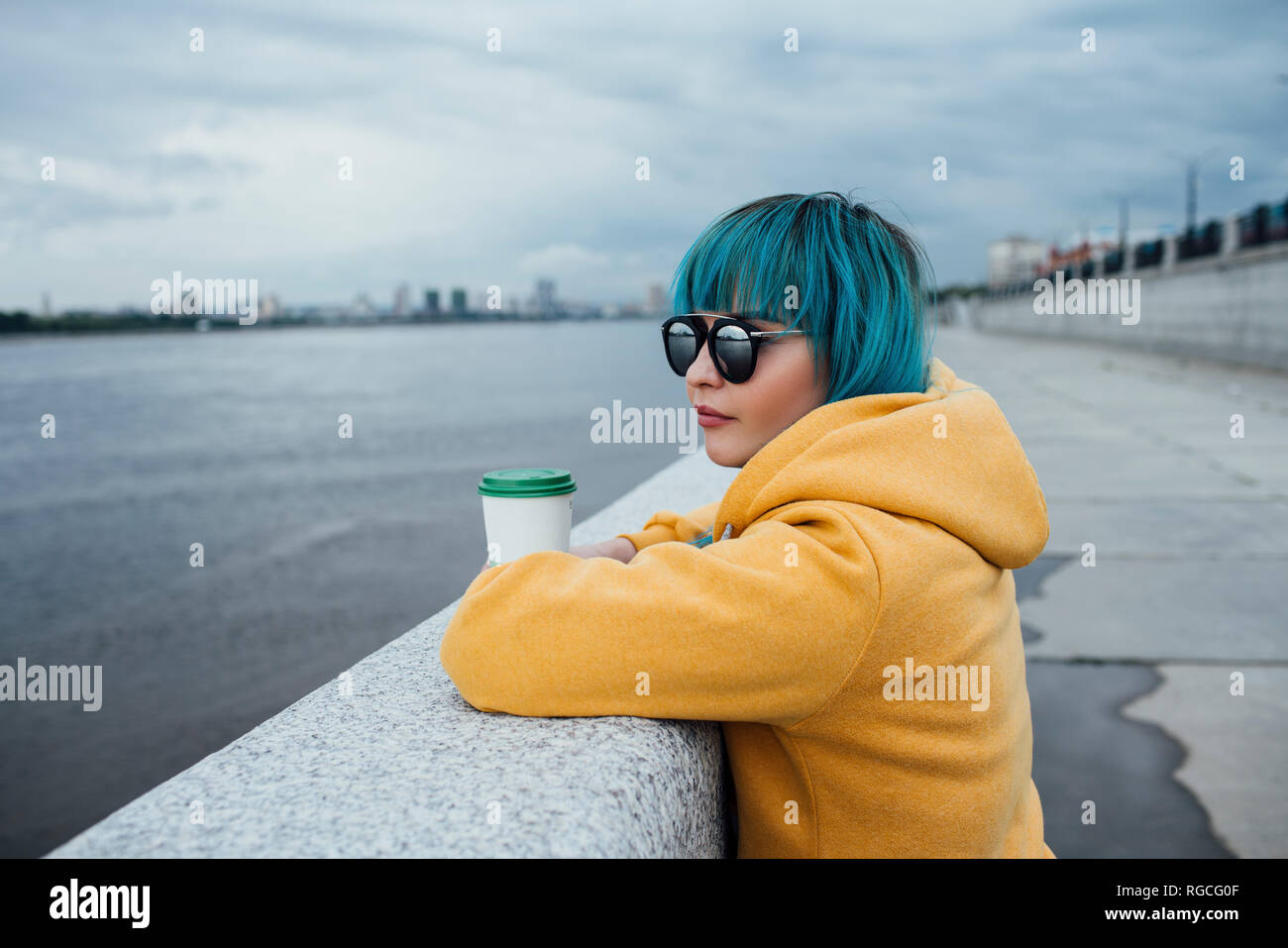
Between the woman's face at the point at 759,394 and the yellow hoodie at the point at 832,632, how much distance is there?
0.50ft

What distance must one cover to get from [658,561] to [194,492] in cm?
1286

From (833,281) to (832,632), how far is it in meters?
0.66

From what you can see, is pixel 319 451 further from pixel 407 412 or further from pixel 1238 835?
pixel 1238 835

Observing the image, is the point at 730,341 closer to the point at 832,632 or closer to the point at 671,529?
the point at 832,632

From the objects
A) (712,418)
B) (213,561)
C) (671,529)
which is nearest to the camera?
(712,418)

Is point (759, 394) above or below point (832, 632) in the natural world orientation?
above

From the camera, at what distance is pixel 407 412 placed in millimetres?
23031

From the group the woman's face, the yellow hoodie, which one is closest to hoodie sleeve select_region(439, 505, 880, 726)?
the yellow hoodie

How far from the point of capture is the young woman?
130 cm

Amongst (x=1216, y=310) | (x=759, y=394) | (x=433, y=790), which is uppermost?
(x=1216, y=310)

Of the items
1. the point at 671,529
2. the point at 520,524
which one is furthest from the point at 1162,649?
the point at 520,524

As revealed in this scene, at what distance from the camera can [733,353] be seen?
1.65 metres

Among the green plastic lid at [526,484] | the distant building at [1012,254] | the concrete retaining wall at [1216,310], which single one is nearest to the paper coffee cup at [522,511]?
the green plastic lid at [526,484]

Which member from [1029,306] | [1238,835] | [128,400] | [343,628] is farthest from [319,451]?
[1029,306]
